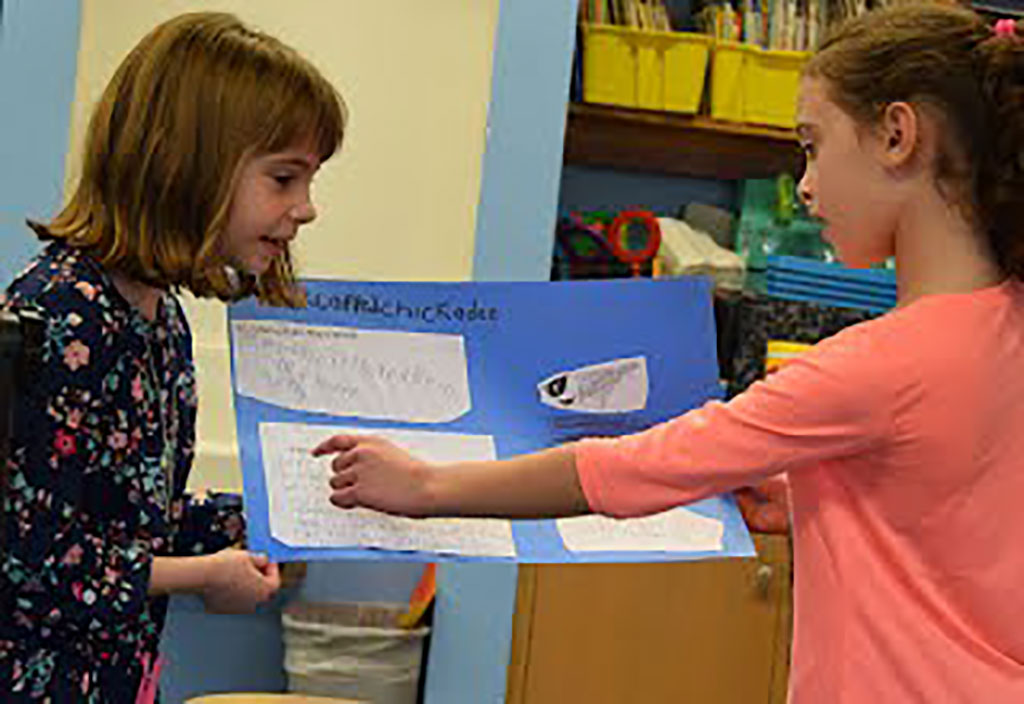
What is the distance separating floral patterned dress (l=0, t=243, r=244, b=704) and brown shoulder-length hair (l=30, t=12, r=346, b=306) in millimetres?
53

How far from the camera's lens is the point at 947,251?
1.44 meters

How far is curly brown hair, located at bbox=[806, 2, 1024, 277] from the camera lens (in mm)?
1407

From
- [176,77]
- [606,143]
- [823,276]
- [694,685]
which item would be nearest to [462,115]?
[606,143]

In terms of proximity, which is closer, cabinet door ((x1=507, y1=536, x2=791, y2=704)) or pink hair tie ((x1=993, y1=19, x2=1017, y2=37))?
pink hair tie ((x1=993, y1=19, x2=1017, y2=37))

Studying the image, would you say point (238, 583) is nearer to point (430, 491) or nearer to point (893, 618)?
point (430, 491)

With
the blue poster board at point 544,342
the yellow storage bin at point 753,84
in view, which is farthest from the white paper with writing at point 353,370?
the yellow storage bin at point 753,84

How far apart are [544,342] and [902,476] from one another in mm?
451

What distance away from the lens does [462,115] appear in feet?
11.0

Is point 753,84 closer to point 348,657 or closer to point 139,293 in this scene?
point 348,657

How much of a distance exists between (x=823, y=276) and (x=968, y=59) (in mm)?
2277

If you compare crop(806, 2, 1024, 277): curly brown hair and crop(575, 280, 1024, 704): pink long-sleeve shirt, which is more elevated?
crop(806, 2, 1024, 277): curly brown hair

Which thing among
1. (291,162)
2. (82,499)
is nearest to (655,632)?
(291,162)

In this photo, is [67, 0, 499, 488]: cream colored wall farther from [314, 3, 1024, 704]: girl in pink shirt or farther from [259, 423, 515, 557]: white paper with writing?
[314, 3, 1024, 704]: girl in pink shirt

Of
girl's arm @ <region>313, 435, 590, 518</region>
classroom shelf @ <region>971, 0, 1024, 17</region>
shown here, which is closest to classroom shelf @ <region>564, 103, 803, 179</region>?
classroom shelf @ <region>971, 0, 1024, 17</region>
